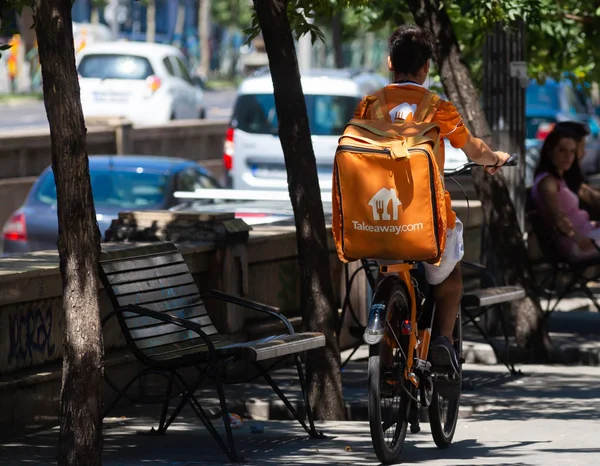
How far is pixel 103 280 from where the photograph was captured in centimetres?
734

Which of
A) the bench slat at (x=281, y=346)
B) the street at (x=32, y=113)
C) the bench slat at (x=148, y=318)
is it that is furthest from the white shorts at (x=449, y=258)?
the street at (x=32, y=113)

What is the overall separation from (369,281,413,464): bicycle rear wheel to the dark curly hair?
992 mm

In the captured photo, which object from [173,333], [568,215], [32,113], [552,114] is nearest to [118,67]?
[552,114]

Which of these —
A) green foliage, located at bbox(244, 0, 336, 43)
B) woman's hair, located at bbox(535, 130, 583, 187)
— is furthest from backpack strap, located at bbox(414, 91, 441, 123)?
woman's hair, located at bbox(535, 130, 583, 187)

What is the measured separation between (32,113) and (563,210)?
116ft

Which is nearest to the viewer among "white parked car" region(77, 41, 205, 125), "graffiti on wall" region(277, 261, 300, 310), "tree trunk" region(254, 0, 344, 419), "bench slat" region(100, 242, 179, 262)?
"bench slat" region(100, 242, 179, 262)

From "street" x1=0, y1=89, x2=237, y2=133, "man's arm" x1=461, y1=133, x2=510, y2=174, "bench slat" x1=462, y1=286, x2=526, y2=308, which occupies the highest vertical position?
"man's arm" x1=461, y1=133, x2=510, y2=174

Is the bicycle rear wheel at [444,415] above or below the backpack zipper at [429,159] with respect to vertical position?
below

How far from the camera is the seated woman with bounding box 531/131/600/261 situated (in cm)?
1101

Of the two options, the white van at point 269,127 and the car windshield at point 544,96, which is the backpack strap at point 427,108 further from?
the car windshield at point 544,96

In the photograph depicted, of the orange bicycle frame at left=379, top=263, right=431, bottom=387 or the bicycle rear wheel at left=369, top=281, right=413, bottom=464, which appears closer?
the bicycle rear wheel at left=369, top=281, right=413, bottom=464

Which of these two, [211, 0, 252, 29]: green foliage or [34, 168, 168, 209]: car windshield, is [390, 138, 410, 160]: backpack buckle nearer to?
[34, 168, 168, 209]: car windshield

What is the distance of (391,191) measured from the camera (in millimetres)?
6742

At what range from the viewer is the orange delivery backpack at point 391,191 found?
6699mm
